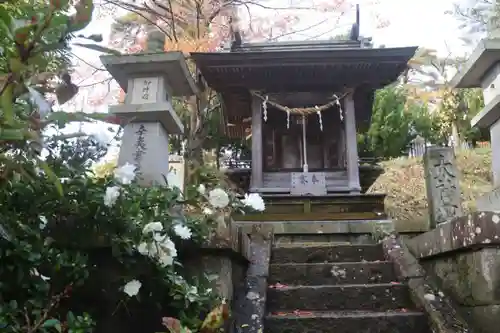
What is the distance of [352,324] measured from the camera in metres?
3.21

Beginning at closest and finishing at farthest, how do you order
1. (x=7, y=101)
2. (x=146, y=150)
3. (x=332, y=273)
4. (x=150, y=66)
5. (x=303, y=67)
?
(x=7, y=101), (x=332, y=273), (x=146, y=150), (x=150, y=66), (x=303, y=67)

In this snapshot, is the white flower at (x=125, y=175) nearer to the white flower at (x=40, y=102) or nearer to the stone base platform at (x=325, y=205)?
the white flower at (x=40, y=102)

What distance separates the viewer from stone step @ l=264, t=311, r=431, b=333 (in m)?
3.19

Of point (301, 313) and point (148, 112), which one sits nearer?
point (301, 313)

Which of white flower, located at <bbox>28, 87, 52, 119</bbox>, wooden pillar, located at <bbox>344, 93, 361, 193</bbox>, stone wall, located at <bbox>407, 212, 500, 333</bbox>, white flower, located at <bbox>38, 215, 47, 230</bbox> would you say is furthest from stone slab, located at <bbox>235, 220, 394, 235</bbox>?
white flower, located at <bbox>28, 87, 52, 119</bbox>

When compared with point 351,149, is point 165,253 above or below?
below

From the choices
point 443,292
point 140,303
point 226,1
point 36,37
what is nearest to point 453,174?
point 443,292

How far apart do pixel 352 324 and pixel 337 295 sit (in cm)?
46

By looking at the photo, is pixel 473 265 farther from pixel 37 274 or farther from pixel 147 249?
pixel 37 274

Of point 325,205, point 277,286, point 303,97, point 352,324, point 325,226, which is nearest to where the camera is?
point 352,324

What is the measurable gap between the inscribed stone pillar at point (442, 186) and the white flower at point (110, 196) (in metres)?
3.63

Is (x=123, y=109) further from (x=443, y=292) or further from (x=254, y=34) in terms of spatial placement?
(x=254, y=34)

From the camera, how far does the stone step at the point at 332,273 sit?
158 inches

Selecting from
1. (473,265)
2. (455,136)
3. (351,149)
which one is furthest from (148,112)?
(455,136)
